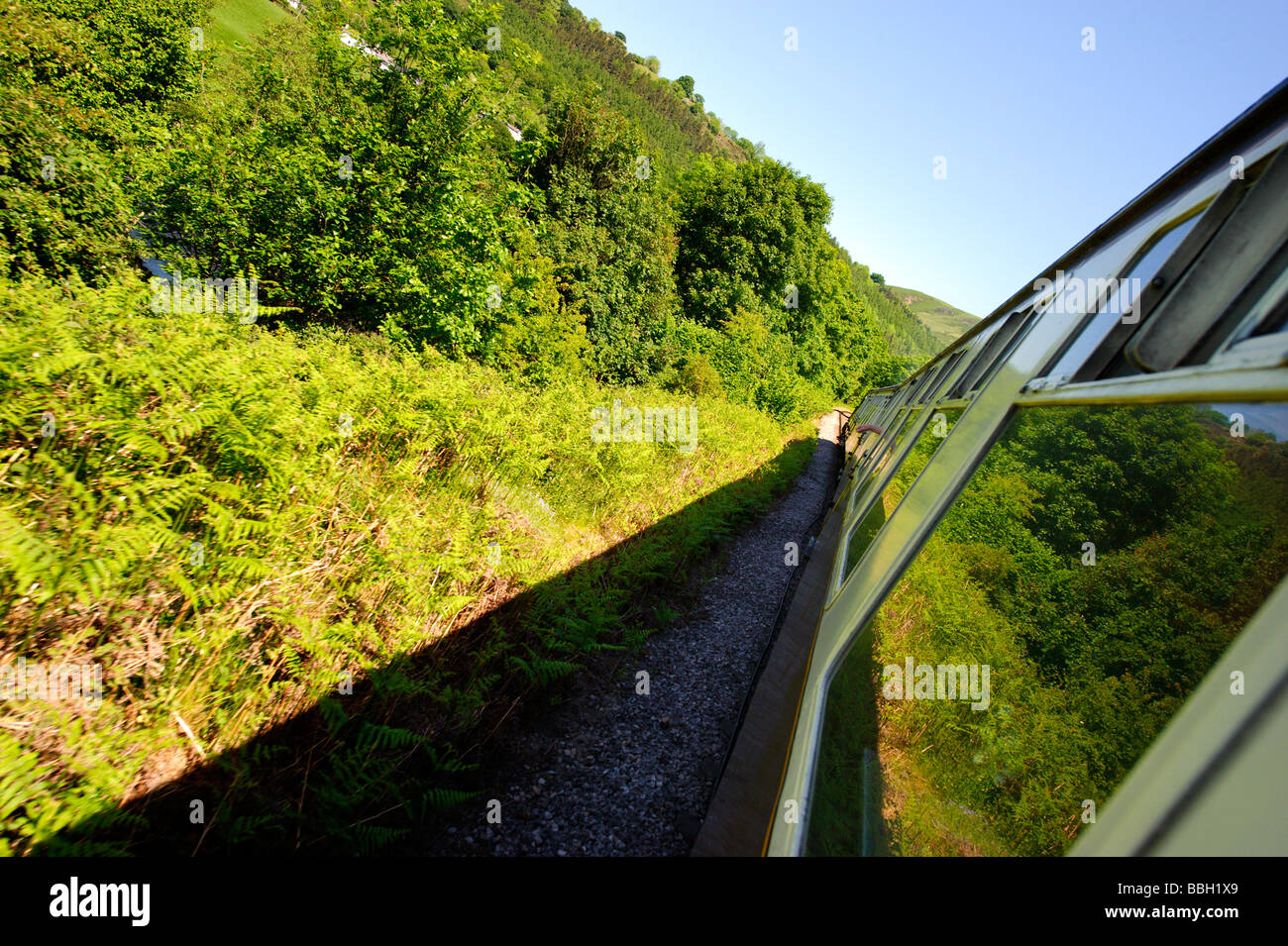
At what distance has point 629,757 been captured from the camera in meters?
3.90

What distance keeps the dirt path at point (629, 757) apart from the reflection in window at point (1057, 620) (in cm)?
196

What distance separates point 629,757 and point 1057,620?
11.0 ft

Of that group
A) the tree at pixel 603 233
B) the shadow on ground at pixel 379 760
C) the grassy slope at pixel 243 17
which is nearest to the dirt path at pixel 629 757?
the shadow on ground at pixel 379 760

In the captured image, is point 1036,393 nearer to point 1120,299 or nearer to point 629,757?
point 1120,299

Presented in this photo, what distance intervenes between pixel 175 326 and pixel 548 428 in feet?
11.8

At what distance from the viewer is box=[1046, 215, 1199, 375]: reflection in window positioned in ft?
5.52

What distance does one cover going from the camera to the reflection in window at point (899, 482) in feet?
11.0

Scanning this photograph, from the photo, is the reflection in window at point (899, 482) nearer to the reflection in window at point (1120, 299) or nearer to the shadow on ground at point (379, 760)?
the reflection in window at point (1120, 299)

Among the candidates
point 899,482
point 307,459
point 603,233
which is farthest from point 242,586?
point 603,233

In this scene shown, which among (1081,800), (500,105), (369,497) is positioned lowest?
(1081,800)

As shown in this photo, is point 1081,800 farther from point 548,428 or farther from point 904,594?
point 548,428

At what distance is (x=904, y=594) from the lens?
2080mm

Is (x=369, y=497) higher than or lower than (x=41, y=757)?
higher
